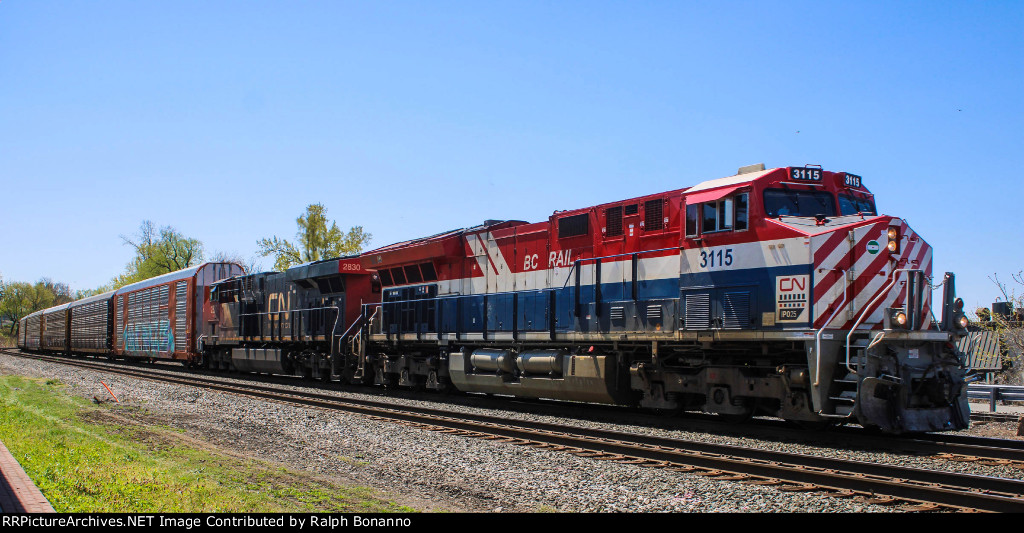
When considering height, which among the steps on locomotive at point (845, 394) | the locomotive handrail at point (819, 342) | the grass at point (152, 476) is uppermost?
the locomotive handrail at point (819, 342)

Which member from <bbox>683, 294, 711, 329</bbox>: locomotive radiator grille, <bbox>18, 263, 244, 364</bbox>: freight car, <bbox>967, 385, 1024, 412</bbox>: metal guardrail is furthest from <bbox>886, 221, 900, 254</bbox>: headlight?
<bbox>18, 263, 244, 364</bbox>: freight car

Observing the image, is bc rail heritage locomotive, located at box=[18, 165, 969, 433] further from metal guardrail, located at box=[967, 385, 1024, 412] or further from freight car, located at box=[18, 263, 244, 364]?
freight car, located at box=[18, 263, 244, 364]

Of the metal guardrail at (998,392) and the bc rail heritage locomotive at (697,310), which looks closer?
the bc rail heritage locomotive at (697,310)

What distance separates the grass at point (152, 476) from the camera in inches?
252

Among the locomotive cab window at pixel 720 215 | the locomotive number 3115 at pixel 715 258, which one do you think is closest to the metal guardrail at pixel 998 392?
the locomotive number 3115 at pixel 715 258

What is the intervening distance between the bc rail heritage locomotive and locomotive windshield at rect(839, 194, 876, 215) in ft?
0.10

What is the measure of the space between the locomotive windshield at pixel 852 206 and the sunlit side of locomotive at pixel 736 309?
27 millimetres

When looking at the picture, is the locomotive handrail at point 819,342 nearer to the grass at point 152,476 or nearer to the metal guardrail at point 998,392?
the grass at point 152,476

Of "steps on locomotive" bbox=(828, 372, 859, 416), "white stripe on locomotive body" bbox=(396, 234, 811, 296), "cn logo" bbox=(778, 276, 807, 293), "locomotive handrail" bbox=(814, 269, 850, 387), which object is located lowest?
"steps on locomotive" bbox=(828, 372, 859, 416)

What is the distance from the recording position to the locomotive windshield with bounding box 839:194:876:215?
11523mm

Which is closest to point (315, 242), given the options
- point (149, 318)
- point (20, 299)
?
point (149, 318)

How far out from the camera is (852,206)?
457 inches
